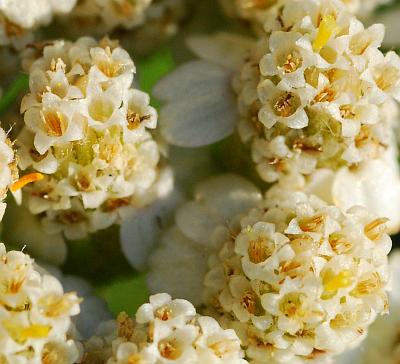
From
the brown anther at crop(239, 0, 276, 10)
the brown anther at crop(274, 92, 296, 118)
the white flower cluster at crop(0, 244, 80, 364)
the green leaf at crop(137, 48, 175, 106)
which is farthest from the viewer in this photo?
the green leaf at crop(137, 48, 175, 106)

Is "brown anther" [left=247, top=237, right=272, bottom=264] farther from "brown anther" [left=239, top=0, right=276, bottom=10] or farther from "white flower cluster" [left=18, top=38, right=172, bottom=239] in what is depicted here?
"brown anther" [left=239, top=0, right=276, bottom=10]

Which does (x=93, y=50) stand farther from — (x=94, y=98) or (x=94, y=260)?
(x=94, y=260)

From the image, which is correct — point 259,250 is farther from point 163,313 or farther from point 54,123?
point 54,123

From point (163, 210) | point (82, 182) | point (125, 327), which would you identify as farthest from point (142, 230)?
point (125, 327)

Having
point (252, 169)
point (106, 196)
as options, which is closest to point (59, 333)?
point (106, 196)

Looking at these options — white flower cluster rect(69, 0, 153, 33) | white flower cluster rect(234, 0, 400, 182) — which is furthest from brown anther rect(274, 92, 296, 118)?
white flower cluster rect(69, 0, 153, 33)
